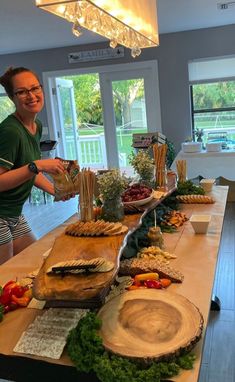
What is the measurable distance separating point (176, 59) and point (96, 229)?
4.61 m

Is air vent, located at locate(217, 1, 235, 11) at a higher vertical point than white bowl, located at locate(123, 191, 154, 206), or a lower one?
higher

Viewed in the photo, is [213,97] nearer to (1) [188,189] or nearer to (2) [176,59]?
(2) [176,59]

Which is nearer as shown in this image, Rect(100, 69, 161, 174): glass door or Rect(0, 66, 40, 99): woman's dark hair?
Rect(0, 66, 40, 99): woman's dark hair

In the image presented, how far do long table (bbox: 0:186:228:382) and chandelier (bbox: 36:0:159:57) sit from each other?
995 millimetres

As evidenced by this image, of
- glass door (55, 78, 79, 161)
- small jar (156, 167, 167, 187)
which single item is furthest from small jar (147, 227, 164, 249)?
glass door (55, 78, 79, 161)

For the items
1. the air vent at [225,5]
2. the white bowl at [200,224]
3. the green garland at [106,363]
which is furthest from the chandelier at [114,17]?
the air vent at [225,5]

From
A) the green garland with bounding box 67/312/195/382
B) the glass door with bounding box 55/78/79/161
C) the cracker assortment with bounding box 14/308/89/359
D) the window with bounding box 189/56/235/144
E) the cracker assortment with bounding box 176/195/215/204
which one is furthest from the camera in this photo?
the glass door with bounding box 55/78/79/161

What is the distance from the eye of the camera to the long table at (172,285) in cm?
92

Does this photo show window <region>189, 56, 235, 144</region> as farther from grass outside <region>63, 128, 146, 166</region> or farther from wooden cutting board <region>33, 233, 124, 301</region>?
wooden cutting board <region>33, 233, 124, 301</region>

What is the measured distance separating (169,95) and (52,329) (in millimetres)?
4995

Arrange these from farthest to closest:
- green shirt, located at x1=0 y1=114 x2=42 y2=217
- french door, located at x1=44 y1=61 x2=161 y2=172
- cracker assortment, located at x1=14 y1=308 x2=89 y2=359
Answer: french door, located at x1=44 y1=61 x2=161 y2=172
green shirt, located at x1=0 y1=114 x2=42 y2=217
cracker assortment, located at x1=14 y1=308 x2=89 y2=359

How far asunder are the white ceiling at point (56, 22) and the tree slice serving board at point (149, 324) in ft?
10.4

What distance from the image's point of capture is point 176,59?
5.41m

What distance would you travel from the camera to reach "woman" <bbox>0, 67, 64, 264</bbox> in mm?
1460
